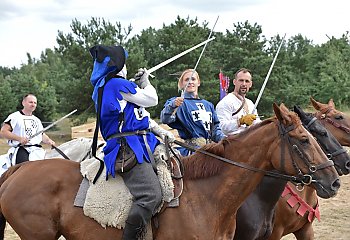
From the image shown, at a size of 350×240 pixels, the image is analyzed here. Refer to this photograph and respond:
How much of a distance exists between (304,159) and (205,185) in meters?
0.91

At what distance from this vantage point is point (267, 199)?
5.24m

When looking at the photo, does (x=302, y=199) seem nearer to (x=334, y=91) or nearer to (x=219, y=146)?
(x=219, y=146)

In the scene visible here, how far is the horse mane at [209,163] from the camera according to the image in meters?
4.41

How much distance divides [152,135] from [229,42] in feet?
89.6

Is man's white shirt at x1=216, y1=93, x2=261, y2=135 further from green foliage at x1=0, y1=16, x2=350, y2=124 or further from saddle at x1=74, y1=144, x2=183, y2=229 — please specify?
green foliage at x1=0, y1=16, x2=350, y2=124

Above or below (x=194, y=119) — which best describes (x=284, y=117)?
above

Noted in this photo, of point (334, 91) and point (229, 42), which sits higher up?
point (229, 42)

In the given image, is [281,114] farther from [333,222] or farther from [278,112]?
[333,222]

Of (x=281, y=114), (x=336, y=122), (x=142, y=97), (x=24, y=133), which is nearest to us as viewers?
(x=281, y=114)

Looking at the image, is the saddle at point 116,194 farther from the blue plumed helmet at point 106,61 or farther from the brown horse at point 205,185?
the blue plumed helmet at point 106,61

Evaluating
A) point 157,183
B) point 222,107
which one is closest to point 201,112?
point 222,107

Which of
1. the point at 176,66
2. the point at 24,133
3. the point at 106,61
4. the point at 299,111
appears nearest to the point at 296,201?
the point at 299,111

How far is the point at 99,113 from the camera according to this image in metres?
4.38

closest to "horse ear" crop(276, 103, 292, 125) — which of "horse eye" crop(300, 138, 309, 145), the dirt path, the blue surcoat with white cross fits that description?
"horse eye" crop(300, 138, 309, 145)
